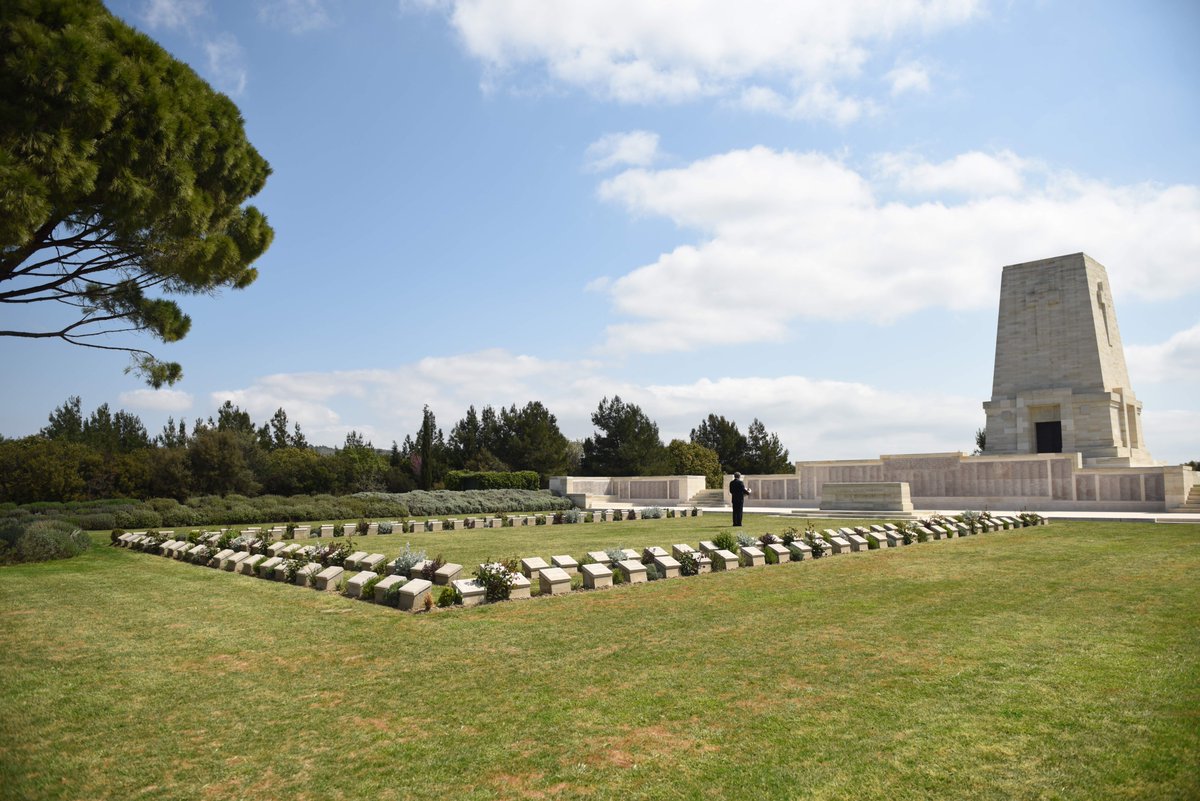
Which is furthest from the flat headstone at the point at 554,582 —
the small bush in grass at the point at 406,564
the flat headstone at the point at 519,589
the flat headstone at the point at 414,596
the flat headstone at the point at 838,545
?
the flat headstone at the point at 838,545

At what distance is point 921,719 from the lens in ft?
14.2

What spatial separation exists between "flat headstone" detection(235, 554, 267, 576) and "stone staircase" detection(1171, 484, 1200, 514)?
25.6 metres

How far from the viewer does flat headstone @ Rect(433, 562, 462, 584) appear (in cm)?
929

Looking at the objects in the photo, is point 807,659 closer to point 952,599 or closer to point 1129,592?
point 952,599

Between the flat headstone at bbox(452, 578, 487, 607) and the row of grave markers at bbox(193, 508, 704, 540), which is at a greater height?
the flat headstone at bbox(452, 578, 487, 607)

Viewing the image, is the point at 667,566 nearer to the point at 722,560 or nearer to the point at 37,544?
the point at 722,560

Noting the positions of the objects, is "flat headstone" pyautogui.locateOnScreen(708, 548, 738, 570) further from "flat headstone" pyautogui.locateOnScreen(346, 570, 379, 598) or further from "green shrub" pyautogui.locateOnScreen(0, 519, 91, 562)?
"green shrub" pyautogui.locateOnScreen(0, 519, 91, 562)

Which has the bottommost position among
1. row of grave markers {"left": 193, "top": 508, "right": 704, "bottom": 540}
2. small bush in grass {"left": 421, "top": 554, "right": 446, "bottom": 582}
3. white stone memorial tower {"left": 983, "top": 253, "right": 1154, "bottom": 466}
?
row of grave markers {"left": 193, "top": 508, "right": 704, "bottom": 540}

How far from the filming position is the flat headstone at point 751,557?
37.7ft

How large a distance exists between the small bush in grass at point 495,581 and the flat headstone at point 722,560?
12.1ft

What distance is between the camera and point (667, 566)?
1027 centimetres

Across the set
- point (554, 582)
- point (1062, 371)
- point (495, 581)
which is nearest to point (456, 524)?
Result: point (554, 582)

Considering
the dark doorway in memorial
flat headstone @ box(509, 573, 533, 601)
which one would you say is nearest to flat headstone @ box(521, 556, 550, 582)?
flat headstone @ box(509, 573, 533, 601)

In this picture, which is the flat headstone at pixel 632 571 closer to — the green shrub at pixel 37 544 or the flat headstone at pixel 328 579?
the flat headstone at pixel 328 579
